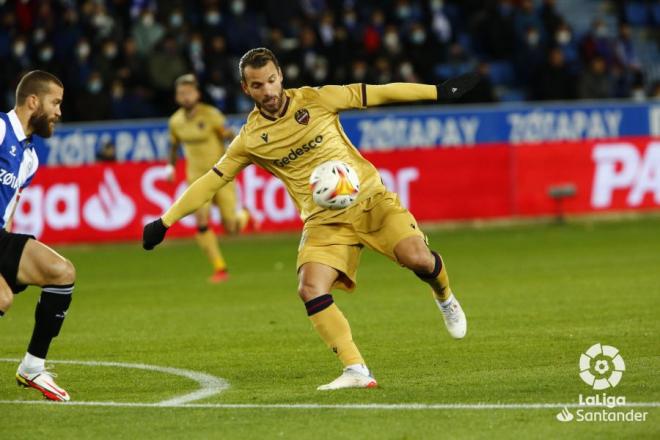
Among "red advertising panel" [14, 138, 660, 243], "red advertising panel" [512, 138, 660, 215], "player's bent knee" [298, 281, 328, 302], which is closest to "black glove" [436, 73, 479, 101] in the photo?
"player's bent knee" [298, 281, 328, 302]

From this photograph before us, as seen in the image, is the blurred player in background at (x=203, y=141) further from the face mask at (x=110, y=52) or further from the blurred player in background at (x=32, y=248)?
the blurred player in background at (x=32, y=248)

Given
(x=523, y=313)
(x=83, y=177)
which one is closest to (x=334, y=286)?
(x=523, y=313)

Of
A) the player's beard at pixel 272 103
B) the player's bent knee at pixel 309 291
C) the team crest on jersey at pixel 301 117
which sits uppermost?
the player's beard at pixel 272 103

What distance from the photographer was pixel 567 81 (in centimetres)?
2795

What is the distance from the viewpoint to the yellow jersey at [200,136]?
1775cm

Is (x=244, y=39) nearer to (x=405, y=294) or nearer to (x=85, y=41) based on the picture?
(x=85, y=41)

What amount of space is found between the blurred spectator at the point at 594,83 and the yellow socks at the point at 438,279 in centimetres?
1885

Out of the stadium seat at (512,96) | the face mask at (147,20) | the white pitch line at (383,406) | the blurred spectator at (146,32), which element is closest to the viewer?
the white pitch line at (383,406)

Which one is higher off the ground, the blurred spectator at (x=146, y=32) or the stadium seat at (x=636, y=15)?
the blurred spectator at (x=146, y=32)

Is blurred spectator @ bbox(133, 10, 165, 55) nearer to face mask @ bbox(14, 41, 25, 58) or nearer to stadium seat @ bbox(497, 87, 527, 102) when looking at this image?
face mask @ bbox(14, 41, 25, 58)

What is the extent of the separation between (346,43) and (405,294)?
12.6 meters

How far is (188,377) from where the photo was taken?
955cm

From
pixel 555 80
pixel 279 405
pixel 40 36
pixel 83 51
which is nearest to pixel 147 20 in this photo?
pixel 83 51

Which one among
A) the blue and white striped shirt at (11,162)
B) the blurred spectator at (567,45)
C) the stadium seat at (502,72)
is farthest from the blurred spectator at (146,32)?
the blue and white striped shirt at (11,162)
